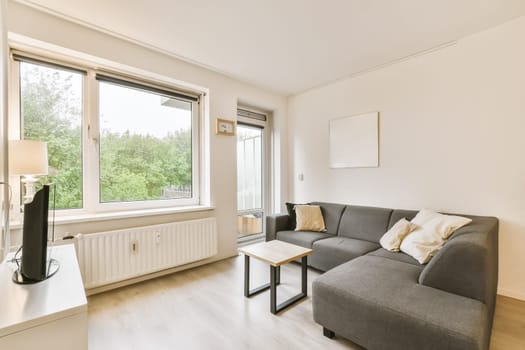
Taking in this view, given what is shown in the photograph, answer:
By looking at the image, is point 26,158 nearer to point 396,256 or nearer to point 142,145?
point 142,145

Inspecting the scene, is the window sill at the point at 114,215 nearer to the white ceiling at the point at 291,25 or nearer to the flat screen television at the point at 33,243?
the flat screen television at the point at 33,243

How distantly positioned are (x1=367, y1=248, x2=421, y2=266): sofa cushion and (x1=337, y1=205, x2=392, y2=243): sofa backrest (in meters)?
0.43

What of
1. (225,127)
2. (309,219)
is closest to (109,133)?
(225,127)

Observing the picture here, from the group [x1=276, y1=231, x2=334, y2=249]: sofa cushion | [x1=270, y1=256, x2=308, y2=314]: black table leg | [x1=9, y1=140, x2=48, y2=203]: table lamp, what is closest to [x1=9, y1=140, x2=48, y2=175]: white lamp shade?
[x1=9, y1=140, x2=48, y2=203]: table lamp

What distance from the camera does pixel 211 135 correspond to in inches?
129

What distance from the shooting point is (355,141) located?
11.1 feet

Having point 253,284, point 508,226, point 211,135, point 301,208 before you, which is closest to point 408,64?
point 508,226

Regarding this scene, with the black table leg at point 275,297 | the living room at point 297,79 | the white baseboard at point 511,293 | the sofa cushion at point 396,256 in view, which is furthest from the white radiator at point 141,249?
the white baseboard at point 511,293

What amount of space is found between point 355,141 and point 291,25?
182 cm

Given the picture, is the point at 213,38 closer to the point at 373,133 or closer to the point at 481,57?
the point at 373,133

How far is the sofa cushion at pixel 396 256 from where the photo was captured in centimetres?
214

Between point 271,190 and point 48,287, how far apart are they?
3.56 metres

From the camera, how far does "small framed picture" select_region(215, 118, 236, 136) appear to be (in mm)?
3314

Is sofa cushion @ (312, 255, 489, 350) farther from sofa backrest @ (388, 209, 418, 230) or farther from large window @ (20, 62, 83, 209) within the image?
large window @ (20, 62, 83, 209)
